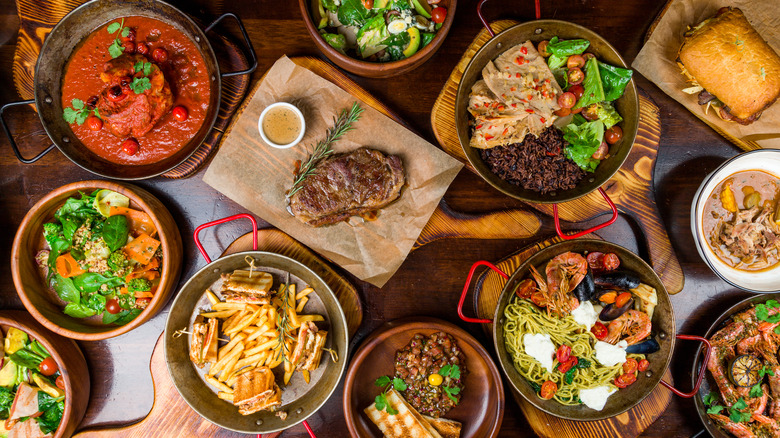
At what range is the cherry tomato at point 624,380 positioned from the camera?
11.8 feet

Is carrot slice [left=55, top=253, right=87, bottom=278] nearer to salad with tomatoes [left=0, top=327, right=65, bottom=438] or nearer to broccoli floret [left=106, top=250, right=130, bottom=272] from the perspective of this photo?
broccoli floret [left=106, top=250, right=130, bottom=272]

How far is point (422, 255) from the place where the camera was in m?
3.94

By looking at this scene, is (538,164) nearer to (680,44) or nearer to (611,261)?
(611,261)

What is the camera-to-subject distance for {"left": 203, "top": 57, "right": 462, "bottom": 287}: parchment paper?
3.77 meters

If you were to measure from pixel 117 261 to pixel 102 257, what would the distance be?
0.20 m

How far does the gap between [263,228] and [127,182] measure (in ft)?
4.28

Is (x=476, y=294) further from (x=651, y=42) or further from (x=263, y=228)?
(x=651, y=42)

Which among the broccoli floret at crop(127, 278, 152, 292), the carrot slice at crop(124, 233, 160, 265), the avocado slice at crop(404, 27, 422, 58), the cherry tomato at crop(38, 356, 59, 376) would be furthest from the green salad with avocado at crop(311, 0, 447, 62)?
the cherry tomato at crop(38, 356, 59, 376)

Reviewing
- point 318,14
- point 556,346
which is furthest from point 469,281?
point 318,14

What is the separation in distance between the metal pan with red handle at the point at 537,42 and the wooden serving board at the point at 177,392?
5.37 feet

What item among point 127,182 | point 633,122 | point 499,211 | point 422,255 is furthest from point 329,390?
point 633,122

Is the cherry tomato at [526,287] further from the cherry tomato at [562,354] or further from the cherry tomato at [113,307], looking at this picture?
the cherry tomato at [113,307]

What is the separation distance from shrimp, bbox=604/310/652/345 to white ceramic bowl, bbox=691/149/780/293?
72 cm

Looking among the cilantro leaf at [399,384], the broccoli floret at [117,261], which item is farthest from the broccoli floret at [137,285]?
the cilantro leaf at [399,384]
